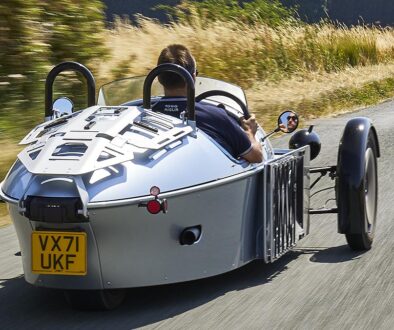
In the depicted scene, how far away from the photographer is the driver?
547 cm

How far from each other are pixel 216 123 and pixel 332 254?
4.51 feet

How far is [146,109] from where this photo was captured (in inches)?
208

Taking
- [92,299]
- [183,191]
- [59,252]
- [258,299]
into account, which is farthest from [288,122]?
[59,252]

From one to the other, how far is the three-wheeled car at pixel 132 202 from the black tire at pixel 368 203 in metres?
0.61

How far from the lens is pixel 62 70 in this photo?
5.46m

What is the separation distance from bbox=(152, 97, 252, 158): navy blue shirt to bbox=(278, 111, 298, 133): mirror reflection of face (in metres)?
0.55

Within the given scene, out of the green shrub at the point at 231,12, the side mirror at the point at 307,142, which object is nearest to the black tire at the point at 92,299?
the side mirror at the point at 307,142

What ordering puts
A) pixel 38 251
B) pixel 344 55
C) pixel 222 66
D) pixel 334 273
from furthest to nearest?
pixel 344 55, pixel 222 66, pixel 334 273, pixel 38 251

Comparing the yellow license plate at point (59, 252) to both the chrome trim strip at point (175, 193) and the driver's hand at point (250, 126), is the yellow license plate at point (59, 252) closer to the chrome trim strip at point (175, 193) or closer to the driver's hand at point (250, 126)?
the chrome trim strip at point (175, 193)

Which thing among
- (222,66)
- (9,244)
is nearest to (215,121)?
(9,244)

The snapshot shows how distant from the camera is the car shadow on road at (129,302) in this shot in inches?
189

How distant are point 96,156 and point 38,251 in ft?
1.71

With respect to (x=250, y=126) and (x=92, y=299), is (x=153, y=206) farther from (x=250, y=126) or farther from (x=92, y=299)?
(x=250, y=126)

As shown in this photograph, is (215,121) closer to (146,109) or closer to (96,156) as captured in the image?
(146,109)
